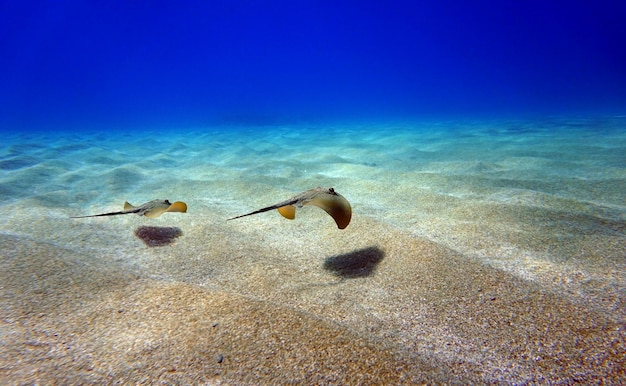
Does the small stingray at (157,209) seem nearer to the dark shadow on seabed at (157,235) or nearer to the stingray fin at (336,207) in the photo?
the dark shadow on seabed at (157,235)

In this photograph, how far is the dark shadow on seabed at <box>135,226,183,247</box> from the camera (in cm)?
367

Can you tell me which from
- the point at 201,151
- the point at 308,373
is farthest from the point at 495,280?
the point at 201,151

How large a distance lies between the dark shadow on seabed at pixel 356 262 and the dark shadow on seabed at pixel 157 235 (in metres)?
1.96

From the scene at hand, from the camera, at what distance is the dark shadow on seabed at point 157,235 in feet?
12.0

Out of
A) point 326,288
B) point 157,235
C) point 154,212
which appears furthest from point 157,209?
point 326,288

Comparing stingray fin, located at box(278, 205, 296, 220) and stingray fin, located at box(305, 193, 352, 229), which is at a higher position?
stingray fin, located at box(305, 193, 352, 229)

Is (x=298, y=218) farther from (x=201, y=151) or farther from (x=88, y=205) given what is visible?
(x=201, y=151)

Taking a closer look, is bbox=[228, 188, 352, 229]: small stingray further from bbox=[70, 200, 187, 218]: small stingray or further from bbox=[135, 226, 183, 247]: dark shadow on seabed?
bbox=[135, 226, 183, 247]: dark shadow on seabed

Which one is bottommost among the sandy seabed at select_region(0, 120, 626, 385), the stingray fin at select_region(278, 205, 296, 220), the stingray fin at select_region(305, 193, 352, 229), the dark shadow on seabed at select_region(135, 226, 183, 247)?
the dark shadow on seabed at select_region(135, 226, 183, 247)

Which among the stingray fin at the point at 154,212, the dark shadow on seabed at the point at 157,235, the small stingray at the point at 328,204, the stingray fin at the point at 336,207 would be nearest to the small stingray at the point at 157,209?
the stingray fin at the point at 154,212

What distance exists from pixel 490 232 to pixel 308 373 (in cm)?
291

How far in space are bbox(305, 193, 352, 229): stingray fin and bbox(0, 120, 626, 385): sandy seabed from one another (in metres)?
0.56

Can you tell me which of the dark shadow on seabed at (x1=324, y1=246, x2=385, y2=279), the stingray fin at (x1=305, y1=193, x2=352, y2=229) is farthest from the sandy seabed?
the stingray fin at (x1=305, y1=193, x2=352, y2=229)

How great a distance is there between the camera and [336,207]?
2756mm
